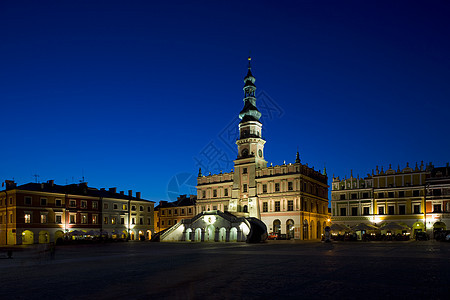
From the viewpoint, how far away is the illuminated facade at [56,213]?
210 feet

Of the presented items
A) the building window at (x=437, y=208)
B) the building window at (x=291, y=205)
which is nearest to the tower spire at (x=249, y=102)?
the building window at (x=291, y=205)

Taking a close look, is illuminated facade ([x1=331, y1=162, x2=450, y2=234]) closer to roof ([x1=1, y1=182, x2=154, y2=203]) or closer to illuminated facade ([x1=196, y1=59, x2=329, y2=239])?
illuminated facade ([x1=196, y1=59, x2=329, y2=239])

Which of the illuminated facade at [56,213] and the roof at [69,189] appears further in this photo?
the roof at [69,189]

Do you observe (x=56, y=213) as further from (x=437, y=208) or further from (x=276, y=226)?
(x=437, y=208)

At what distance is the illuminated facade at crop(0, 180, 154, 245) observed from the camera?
210 ft

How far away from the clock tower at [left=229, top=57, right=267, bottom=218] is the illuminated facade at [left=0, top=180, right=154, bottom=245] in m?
21.6

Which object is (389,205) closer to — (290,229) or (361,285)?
(290,229)

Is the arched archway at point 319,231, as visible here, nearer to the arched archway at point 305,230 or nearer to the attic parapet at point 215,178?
the arched archway at point 305,230

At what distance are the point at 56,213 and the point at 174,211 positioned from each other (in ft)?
107

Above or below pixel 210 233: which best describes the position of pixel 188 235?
below

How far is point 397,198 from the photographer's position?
228ft

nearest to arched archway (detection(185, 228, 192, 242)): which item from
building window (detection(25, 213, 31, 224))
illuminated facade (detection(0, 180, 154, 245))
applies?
illuminated facade (detection(0, 180, 154, 245))

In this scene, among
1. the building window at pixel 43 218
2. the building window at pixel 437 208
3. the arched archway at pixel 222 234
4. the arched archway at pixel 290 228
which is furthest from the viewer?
the arched archway at pixel 290 228

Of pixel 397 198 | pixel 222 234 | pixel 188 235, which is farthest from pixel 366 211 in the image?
pixel 188 235
